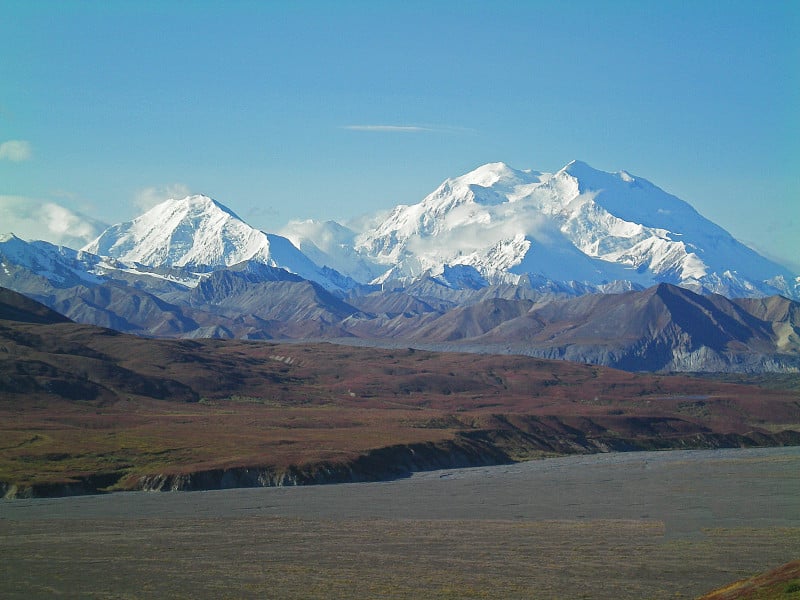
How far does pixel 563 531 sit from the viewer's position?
75062 millimetres

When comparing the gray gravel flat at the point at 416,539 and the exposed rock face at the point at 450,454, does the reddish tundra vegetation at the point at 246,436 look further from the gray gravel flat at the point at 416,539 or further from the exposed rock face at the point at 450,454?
the gray gravel flat at the point at 416,539

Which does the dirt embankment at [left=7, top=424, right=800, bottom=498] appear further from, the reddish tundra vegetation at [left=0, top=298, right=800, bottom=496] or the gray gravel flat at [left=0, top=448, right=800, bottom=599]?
the gray gravel flat at [left=0, top=448, right=800, bottom=599]

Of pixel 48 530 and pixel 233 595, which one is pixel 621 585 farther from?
pixel 48 530

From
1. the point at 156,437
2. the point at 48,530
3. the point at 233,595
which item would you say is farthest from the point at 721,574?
the point at 156,437

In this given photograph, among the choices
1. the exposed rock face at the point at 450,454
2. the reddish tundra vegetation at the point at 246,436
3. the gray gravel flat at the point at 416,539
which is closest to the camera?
the gray gravel flat at the point at 416,539

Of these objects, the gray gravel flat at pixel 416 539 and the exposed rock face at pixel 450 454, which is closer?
the gray gravel flat at pixel 416 539

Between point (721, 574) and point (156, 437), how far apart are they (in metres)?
94.6

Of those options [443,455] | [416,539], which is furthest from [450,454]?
[416,539]

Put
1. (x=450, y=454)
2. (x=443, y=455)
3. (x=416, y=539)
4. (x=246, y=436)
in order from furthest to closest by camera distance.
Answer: (x=246, y=436) < (x=450, y=454) < (x=443, y=455) < (x=416, y=539)

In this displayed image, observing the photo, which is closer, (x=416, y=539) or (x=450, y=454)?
(x=416, y=539)

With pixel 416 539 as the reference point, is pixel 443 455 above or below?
above

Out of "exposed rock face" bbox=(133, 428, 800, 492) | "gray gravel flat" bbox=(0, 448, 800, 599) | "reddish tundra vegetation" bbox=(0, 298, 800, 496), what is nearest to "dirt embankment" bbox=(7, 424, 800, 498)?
"exposed rock face" bbox=(133, 428, 800, 492)

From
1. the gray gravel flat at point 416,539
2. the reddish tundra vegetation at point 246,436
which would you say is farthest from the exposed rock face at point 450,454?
the gray gravel flat at point 416,539

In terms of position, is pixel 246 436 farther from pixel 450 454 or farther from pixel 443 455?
pixel 450 454
